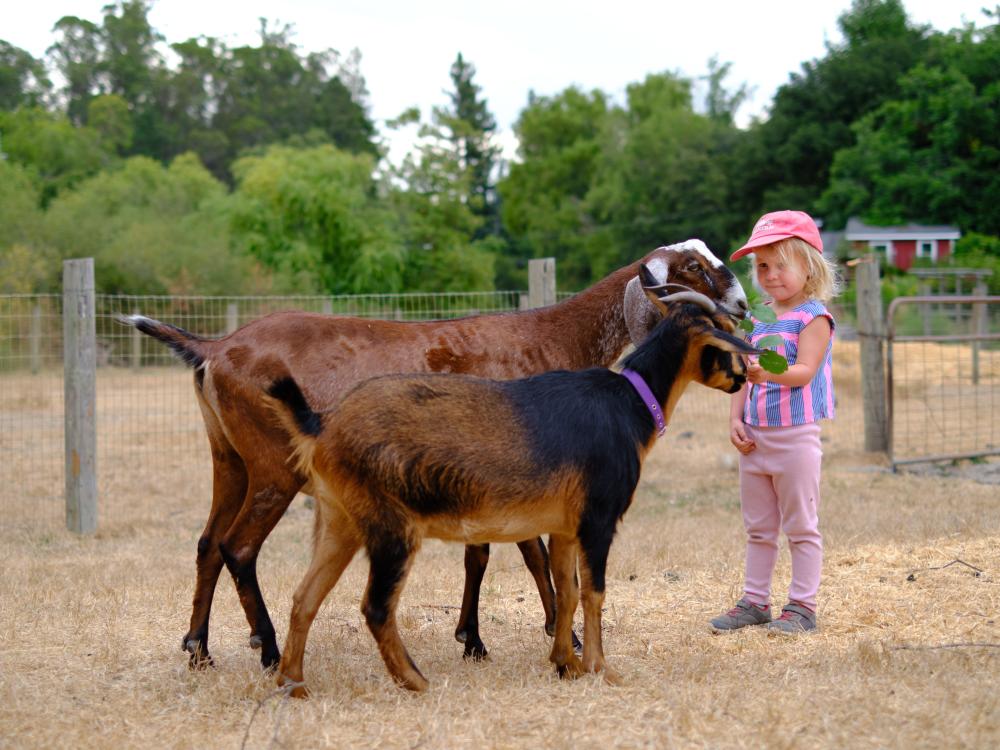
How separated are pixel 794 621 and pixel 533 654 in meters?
1.45

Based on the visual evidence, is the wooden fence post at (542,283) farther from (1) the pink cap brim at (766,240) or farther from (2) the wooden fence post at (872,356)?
(1) the pink cap brim at (766,240)

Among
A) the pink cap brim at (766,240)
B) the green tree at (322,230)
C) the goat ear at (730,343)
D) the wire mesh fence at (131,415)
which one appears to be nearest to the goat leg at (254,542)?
the goat ear at (730,343)

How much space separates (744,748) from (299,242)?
3574 cm

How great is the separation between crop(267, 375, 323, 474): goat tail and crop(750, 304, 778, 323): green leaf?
8.04ft

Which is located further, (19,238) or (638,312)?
(19,238)

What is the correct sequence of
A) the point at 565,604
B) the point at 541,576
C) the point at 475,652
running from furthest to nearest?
1. the point at 541,576
2. the point at 475,652
3. the point at 565,604

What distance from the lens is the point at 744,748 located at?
3982 millimetres

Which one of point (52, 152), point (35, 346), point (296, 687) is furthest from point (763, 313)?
point (52, 152)

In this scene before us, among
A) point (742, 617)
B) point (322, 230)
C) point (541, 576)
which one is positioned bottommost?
point (742, 617)

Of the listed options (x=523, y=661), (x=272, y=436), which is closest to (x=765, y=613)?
(x=523, y=661)

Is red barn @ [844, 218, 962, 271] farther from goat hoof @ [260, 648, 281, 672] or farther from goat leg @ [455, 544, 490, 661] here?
goat hoof @ [260, 648, 281, 672]

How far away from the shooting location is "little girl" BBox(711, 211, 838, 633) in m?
5.82

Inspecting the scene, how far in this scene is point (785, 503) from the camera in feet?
19.4

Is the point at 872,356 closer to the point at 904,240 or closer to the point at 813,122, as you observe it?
the point at 904,240
